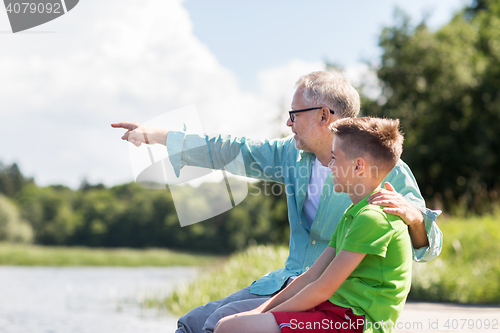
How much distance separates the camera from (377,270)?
1471 millimetres

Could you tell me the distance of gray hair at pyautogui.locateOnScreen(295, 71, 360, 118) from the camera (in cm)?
211

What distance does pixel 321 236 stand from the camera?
6.68ft

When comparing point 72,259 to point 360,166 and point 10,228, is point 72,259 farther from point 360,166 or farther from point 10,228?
point 360,166

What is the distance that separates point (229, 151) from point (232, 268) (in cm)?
582

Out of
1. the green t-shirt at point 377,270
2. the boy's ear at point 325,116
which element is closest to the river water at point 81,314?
the boy's ear at point 325,116

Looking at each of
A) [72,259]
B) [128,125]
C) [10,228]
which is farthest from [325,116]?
[10,228]

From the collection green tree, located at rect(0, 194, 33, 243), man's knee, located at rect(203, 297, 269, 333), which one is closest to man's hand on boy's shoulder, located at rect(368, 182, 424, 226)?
man's knee, located at rect(203, 297, 269, 333)

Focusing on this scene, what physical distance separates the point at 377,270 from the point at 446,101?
19461 millimetres

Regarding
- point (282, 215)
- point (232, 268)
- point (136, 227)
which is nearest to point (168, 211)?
point (136, 227)

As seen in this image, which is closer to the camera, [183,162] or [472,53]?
[183,162]

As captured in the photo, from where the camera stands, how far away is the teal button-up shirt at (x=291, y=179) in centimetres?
190

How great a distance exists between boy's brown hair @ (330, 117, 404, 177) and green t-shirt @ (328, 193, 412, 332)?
20cm

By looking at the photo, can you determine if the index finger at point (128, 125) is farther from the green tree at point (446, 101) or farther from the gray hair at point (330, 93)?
the green tree at point (446, 101)

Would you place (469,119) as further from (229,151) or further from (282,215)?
(229,151)
